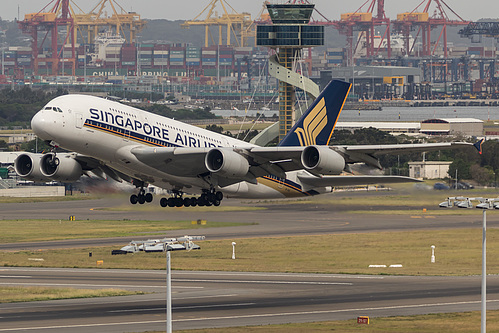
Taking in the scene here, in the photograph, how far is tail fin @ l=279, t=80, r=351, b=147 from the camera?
237 feet

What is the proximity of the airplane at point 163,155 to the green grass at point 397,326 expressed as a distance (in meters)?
8.87

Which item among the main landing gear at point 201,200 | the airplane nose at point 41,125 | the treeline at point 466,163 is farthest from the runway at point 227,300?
the treeline at point 466,163

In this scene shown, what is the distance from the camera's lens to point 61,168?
62938 mm

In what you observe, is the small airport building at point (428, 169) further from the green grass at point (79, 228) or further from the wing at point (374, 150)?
the wing at point (374, 150)

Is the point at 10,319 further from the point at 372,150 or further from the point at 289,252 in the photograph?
the point at 289,252

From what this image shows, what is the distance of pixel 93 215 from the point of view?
436 feet

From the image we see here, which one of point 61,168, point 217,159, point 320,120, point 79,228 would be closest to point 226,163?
point 217,159

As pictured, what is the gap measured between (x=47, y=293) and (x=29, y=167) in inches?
691

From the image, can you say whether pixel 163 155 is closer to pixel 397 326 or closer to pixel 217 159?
pixel 217 159

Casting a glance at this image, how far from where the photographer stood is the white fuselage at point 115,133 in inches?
2260

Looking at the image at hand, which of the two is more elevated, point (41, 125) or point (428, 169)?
point (41, 125)

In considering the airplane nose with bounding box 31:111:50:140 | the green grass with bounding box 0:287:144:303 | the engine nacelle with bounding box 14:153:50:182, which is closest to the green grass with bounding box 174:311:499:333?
the engine nacelle with bounding box 14:153:50:182

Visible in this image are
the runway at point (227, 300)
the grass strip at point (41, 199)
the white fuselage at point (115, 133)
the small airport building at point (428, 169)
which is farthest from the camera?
the grass strip at point (41, 199)

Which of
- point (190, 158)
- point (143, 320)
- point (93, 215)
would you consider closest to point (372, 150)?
point (190, 158)
